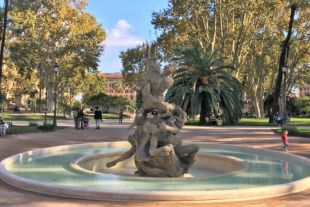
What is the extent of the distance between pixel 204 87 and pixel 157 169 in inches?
1034

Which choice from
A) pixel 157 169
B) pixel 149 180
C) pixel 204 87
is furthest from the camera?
pixel 204 87

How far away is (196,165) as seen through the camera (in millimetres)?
13508

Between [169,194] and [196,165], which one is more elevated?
[169,194]

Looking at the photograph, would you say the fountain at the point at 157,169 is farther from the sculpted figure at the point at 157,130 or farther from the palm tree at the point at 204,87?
the palm tree at the point at 204,87

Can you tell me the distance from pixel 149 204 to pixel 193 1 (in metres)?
39.0

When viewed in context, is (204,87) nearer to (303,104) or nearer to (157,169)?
(157,169)

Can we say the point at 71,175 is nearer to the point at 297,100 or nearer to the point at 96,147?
the point at 96,147

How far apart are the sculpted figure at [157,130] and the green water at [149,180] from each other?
1.66 metres

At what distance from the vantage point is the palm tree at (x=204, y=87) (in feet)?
120

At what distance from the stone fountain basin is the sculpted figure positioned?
3.07 feet

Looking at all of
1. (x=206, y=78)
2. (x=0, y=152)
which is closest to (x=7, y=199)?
(x=0, y=152)

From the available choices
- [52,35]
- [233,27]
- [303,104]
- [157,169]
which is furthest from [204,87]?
[303,104]

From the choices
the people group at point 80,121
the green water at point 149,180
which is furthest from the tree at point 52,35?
the green water at point 149,180

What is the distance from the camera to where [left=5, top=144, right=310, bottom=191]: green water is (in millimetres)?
8617
